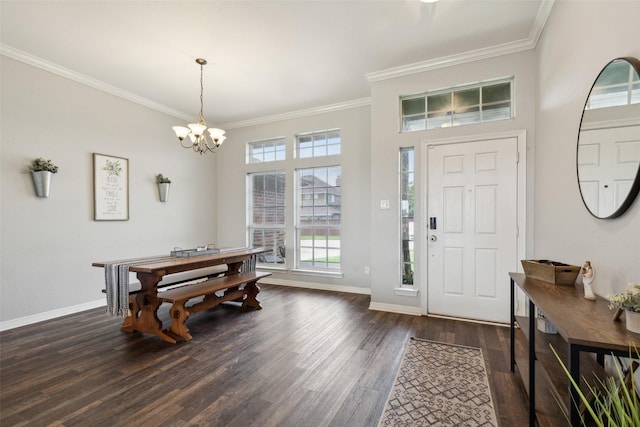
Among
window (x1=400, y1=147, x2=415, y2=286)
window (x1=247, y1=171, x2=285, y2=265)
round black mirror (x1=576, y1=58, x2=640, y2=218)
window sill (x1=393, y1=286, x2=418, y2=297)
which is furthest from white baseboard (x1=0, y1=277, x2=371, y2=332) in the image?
round black mirror (x1=576, y1=58, x2=640, y2=218)

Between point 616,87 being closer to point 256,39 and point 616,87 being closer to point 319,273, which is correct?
point 256,39

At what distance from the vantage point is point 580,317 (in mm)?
1218

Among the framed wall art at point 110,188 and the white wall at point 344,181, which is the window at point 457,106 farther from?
the framed wall art at point 110,188

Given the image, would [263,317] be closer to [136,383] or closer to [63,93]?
[136,383]

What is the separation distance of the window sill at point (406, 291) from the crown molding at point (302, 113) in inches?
109

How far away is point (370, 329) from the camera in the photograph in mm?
3105

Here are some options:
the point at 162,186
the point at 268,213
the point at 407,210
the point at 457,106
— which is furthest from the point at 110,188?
the point at 457,106

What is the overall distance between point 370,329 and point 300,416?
58.4 inches

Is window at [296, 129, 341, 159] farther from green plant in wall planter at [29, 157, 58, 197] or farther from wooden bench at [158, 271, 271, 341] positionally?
green plant in wall planter at [29, 157, 58, 197]

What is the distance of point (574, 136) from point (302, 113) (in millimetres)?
3796

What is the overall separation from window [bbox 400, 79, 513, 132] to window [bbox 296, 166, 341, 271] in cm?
150

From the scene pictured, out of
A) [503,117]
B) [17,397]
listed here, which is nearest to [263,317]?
[17,397]

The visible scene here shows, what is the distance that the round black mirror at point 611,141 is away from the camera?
1333mm

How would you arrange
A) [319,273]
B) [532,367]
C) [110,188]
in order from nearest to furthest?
[532,367]
[110,188]
[319,273]
